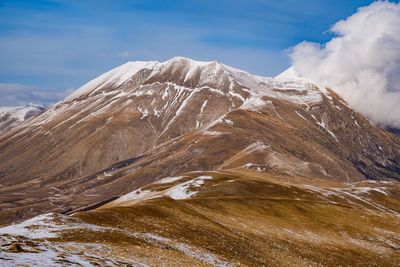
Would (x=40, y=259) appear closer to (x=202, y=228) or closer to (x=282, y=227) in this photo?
(x=202, y=228)

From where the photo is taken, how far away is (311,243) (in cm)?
6994

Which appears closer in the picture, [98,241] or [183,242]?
[98,241]

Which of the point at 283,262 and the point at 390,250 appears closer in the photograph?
the point at 283,262

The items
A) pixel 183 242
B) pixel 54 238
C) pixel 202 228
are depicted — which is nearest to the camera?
pixel 54 238

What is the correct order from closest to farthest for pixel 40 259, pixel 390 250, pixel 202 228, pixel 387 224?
pixel 40 259 < pixel 202 228 < pixel 390 250 < pixel 387 224

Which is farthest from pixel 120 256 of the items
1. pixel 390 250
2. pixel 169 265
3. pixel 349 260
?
pixel 390 250

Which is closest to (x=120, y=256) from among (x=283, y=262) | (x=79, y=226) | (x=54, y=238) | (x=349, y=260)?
(x=54, y=238)

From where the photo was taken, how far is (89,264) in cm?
3209

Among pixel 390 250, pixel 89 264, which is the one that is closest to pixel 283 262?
pixel 89 264

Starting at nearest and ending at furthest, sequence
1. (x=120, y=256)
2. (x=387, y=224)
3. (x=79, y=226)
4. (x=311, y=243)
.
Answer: (x=120, y=256)
(x=79, y=226)
(x=311, y=243)
(x=387, y=224)

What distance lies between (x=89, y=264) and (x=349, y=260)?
41.9 metres

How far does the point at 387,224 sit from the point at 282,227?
118ft

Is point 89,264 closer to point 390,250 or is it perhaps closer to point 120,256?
point 120,256

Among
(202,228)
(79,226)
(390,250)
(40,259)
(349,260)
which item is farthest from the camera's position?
(390,250)
